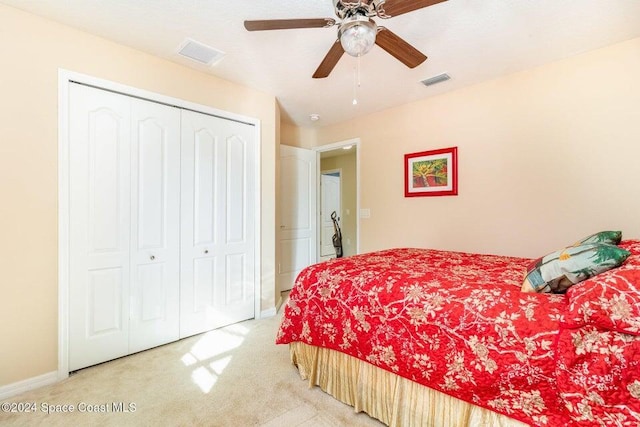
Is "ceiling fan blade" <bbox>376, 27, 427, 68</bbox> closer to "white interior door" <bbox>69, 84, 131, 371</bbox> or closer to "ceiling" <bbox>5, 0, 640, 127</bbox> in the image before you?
"ceiling" <bbox>5, 0, 640, 127</bbox>

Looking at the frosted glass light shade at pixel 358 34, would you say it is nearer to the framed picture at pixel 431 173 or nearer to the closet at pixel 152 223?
the closet at pixel 152 223

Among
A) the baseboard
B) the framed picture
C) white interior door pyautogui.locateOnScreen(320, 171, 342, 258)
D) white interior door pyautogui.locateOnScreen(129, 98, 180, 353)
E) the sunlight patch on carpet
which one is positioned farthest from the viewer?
white interior door pyautogui.locateOnScreen(320, 171, 342, 258)

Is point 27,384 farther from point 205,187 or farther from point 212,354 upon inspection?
point 205,187

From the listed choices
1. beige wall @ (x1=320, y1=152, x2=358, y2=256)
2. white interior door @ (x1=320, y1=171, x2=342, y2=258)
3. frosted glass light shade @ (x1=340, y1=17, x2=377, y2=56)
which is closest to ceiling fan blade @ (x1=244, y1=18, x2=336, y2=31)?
frosted glass light shade @ (x1=340, y1=17, x2=377, y2=56)

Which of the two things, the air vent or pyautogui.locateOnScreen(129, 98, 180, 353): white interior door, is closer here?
pyautogui.locateOnScreen(129, 98, 180, 353): white interior door

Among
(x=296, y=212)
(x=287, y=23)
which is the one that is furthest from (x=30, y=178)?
(x=296, y=212)

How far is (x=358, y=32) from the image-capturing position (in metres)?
1.51

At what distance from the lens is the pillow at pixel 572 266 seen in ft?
3.76

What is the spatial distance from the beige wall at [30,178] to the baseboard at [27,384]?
0.03 m

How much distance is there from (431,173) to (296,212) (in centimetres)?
198

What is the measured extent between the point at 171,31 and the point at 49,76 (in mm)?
885

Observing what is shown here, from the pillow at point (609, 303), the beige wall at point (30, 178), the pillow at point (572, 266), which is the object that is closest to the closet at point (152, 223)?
the beige wall at point (30, 178)

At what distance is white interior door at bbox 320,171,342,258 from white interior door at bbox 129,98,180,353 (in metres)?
4.02

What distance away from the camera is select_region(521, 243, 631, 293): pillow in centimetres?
115
